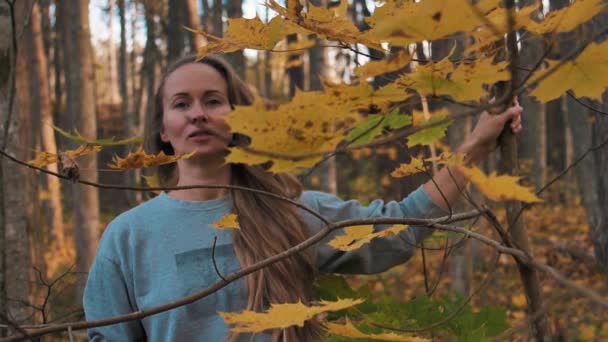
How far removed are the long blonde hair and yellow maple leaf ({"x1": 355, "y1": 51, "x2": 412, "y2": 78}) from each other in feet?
2.77

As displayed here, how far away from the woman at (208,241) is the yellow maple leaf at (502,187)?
0.79m

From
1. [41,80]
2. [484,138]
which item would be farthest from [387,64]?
[41,80]

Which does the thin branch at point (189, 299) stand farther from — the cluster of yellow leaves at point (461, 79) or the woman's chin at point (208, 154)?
the woman's chin at point (208, 154)

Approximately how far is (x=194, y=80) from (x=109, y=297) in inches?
25.6

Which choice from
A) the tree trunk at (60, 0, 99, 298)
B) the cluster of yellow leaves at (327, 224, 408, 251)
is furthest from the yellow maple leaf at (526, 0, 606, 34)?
the tree trunk at (60, 0, 99, 298)

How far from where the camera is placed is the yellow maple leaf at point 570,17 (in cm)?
75

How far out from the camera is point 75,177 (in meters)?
0.92

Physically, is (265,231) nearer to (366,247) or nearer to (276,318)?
(366,247)

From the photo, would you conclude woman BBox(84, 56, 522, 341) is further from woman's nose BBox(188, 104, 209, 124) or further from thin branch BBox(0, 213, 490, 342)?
thin branch BBox(0, 213, 490, 342)

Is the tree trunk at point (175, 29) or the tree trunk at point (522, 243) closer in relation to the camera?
the tree trunk at point (522, 243)

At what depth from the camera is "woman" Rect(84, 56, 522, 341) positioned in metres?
1.57

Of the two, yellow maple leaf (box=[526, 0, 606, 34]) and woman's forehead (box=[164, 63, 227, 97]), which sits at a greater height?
woman's forehead (box=[164, 63, 227, 97])

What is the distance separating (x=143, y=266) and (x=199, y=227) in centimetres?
19

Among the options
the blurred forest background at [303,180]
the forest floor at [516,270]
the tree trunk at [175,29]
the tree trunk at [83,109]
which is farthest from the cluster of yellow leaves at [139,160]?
the tree trunk at [175,29]
